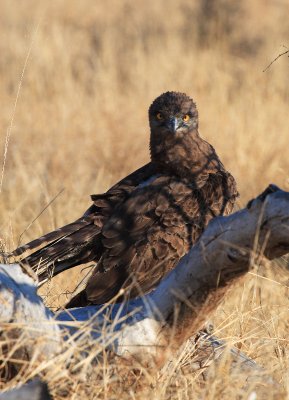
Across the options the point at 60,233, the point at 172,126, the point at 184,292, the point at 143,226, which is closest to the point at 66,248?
the point at 60,233

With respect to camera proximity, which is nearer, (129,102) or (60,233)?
(60,233)

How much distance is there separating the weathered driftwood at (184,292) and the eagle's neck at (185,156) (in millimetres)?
1731

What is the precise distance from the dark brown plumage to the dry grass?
24 centimetres

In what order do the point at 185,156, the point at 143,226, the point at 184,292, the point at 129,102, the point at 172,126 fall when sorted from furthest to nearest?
the point at 129,102
the point at 172,126
the point at 185,156
the point at 143,226
the point at 184,292

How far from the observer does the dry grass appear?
22.4 feet

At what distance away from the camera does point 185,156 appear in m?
5.45

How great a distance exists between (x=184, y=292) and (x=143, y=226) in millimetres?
1517

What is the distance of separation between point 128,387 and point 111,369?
0.09 m

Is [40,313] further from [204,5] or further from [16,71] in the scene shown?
[204,5]

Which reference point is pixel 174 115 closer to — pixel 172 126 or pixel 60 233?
pixel 172 126

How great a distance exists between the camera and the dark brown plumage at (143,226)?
191 inches

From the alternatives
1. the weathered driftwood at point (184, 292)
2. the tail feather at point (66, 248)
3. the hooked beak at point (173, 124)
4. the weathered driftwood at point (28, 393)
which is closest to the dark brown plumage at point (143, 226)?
the tail feather at point (66, 248)

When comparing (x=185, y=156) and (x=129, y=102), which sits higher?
(x=129, y=102)

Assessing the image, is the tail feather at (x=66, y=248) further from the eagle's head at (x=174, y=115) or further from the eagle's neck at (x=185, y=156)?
the eagle's head at (x=174, y=115)
